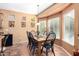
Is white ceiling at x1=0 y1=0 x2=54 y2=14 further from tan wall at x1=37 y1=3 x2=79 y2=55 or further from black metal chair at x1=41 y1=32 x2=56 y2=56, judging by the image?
black metal chair at x1=41 y1=32 x2=56 y2=56

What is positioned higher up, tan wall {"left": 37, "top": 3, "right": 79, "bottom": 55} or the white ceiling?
the white ceiling


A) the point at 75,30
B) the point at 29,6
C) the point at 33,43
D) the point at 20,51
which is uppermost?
the point at 29,6

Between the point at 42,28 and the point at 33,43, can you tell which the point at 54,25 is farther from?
the point at 33,43

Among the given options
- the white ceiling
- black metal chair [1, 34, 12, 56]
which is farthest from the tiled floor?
the white ceiling

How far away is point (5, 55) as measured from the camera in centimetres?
262

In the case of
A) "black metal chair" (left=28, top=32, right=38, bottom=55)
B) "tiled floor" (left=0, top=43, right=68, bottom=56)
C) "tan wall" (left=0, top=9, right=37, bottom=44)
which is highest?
"tan wall" (left=0, top=9, right=37, bottom=44)

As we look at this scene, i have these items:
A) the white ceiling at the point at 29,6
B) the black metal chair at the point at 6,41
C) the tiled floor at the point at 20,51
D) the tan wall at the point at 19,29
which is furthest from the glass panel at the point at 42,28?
the black metal chair at the point at 6,41

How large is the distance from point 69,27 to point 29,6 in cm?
83

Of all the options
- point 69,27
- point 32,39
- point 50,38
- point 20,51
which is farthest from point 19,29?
point 69,27

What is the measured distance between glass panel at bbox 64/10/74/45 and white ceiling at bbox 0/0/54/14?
0.39m

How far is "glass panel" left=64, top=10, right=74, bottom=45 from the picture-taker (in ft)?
8.22

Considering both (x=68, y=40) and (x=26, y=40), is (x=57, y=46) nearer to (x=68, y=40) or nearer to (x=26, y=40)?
(x=68, y=40)

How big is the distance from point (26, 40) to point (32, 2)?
0.72m

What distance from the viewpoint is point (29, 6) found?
260 cm
